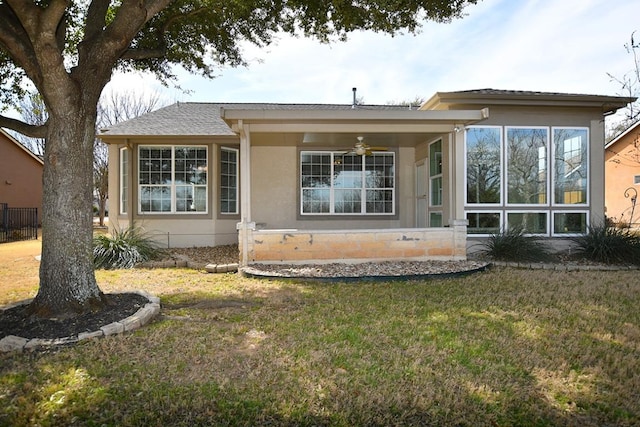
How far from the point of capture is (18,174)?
20.3 m

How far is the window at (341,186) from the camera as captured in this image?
35.9 ft

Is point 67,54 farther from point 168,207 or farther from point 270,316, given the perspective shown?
point 270,316

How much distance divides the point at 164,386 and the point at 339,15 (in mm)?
6757

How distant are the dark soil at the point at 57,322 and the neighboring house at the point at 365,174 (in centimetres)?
320

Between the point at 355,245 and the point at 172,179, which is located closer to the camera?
the point at 355,245

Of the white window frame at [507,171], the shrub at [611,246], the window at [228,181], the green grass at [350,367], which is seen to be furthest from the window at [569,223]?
the window at [228,181]

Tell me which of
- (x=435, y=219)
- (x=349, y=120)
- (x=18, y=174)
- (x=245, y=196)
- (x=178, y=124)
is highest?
(x=178, y=124)

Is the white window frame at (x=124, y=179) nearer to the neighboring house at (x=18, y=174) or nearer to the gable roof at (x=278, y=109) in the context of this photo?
the gable roof at (x=278, y=109)

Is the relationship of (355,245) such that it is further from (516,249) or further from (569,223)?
(569,223)

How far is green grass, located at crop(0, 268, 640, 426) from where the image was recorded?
258cm

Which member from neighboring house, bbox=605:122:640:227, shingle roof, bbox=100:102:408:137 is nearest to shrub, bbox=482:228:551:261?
shingle roof, bbox=100:102:408:137

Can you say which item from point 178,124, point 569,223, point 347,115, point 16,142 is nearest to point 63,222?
point 347,115

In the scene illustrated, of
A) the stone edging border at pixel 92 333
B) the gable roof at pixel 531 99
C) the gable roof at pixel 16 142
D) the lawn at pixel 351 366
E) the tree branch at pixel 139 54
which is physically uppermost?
the gable roof at pixel 16 142

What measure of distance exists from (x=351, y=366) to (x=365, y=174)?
8.15 m
